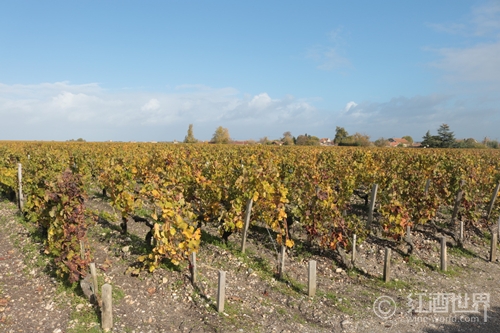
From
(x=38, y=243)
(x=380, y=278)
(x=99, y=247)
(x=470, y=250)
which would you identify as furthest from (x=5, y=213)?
(x=470, y=250)

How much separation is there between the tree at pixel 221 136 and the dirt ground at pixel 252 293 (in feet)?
203

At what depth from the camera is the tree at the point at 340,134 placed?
68688mm

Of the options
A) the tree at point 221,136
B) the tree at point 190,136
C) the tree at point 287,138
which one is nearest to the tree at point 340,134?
the tree at point 287,138

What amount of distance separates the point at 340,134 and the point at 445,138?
18.6 meters

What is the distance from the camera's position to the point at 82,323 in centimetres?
497

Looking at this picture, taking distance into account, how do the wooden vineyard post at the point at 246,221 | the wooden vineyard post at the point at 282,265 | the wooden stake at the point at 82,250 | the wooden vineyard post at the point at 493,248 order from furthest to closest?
1. the wooden vineyard post at the point at 493,248
2. the wooden vineyard post at the point at 246,221
3. the wooden vineyard post at the point at 282,265
4. the wooden stake at the point at 82,250

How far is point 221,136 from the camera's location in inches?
2795

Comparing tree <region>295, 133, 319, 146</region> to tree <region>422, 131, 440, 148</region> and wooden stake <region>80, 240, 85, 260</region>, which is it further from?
wooden stake <region>80, 240, 85, 260</region>

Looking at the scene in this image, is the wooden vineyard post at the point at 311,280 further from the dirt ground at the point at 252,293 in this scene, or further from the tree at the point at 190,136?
the tree at the point at 190,136

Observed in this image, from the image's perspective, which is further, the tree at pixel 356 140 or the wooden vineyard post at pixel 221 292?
the tree at pixel 356 140

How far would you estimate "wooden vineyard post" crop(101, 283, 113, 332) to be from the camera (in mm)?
4741

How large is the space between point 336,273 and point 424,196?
13.2 ft

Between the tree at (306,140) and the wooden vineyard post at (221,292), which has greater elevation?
the tree at (306,140)

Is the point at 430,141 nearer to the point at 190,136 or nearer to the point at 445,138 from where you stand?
the point at 445,138
